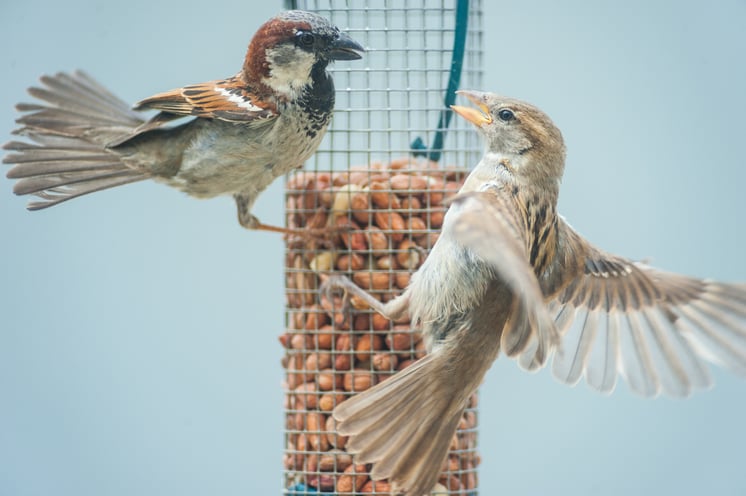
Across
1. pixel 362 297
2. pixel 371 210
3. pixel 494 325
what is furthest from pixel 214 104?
pixel 494 325

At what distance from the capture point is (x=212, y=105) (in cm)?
336

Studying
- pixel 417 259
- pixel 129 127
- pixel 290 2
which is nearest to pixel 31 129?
pixel 129 127

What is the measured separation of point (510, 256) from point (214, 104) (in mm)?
1493

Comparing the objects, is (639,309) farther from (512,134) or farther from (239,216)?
(239,216)

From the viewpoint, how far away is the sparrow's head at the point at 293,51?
320cm

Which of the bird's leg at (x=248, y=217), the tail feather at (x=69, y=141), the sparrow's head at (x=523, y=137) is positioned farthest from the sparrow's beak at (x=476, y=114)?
the tail feather at (x=69, y=141)

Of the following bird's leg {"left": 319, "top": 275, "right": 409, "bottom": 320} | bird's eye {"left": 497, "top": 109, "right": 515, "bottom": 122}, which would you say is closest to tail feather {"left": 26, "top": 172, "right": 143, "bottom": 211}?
bird's leg {"left": 319, "top": 275, "right": 409, "bottom": 320}

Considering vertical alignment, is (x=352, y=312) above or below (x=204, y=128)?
below

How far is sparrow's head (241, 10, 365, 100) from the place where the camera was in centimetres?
320

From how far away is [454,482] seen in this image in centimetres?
345

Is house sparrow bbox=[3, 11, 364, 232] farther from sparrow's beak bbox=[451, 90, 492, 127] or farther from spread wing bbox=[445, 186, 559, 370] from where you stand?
spread wing bbox=[445, 186, 559, 370]

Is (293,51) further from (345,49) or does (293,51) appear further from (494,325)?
(494,325)

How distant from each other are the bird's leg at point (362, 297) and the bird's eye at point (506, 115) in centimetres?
64

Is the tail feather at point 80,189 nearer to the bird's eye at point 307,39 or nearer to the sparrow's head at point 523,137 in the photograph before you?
the bird's eye at point 307,39
